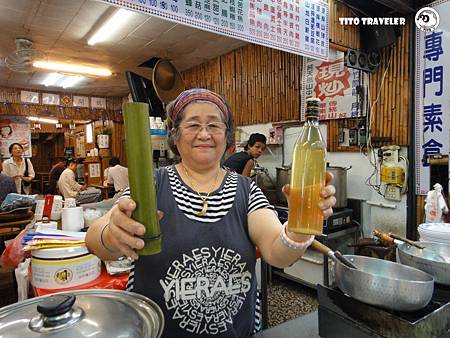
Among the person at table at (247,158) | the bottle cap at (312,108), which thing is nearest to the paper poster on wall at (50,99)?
the person at table at (247,158)

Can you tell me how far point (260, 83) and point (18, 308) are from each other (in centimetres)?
458

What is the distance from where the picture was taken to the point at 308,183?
0.78 m

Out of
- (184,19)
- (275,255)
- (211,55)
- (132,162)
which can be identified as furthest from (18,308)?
(211,55)

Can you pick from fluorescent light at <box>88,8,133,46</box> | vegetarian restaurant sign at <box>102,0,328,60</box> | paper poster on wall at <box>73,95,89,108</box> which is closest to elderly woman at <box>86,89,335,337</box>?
vegetarian restaurant sign at <box>102,0,328,60</box>

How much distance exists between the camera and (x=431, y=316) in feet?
3.12

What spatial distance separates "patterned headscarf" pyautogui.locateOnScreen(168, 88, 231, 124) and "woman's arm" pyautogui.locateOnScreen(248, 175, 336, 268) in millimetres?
412

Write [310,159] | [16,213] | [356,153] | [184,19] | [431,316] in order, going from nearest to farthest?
[310,159] < [431,316] < [184,19] < [16,213] < [356,153]

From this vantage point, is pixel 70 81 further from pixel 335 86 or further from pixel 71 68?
pixel 335 86

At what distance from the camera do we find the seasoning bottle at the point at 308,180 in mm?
769

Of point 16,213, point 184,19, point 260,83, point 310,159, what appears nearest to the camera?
point 310,159

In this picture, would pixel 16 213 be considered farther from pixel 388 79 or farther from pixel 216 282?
pixel 388 79

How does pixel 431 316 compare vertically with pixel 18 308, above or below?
below

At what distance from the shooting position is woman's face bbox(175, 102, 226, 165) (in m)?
1.15

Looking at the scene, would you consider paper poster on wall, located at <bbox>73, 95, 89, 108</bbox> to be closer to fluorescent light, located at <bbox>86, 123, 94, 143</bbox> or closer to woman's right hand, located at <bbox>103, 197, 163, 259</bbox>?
fluorescent light, located at <bbox>86, 123, 94, 143</bbox>
